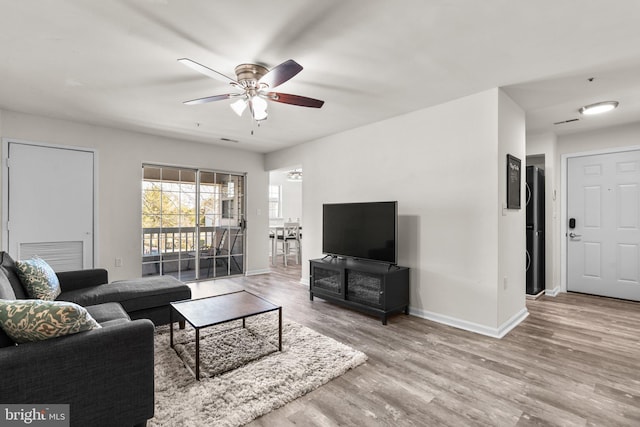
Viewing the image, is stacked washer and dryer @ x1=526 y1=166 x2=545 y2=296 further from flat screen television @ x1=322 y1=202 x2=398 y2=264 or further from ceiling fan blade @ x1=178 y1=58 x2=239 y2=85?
ceiling fan blade @ x1=178 y1=58 x2=239 y2=85

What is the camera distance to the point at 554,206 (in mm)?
4512

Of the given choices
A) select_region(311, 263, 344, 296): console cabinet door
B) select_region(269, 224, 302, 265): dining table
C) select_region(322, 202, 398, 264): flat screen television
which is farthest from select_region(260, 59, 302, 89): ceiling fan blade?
select_region(269, 224, 302, 265): dining table

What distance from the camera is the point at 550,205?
4.47m

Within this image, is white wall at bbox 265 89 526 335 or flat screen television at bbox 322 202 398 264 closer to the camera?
white wall at bbox 265 89 526 335

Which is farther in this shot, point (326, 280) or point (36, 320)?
point (326, 280)

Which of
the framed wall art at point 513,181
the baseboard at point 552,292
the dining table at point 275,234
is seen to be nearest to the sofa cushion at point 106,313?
the framed wall art at point 513,181

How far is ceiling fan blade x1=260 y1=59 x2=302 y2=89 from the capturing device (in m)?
1.95

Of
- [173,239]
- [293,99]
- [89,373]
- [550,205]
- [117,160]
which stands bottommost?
[89,373]

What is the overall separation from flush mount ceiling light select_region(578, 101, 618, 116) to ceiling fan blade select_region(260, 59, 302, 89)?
3407 mm

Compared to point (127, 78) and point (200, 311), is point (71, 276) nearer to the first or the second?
point (200, 311)

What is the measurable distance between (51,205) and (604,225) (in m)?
7.48

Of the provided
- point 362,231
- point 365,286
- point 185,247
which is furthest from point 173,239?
point 365,286

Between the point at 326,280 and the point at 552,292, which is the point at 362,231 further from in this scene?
the point at 552,292

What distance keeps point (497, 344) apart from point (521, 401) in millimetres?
894
